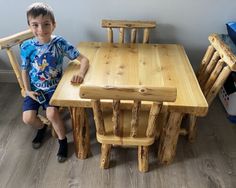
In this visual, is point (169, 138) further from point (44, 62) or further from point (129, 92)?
point (44, 62)

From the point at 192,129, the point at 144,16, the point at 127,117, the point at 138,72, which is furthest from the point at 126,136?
the point at 144,16

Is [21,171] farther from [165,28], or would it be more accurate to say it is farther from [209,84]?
[165,28]

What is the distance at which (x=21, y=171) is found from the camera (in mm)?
1487

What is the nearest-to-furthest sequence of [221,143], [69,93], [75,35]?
[69,93] < [221,143] < [75,35]

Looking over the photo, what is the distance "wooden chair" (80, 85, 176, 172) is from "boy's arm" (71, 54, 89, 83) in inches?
8.1

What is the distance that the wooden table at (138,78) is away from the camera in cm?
117

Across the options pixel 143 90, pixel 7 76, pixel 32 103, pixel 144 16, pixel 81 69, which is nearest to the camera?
pixel 143 90

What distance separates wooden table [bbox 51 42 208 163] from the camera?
1166 millimetres

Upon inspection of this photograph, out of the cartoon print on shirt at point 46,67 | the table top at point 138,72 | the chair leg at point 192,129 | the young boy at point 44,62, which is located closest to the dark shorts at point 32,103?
the young boy at point 44,62

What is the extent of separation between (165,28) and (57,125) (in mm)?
1118

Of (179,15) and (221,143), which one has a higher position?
(179,15)

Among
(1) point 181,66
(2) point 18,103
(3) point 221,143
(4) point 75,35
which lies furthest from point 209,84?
(2) point 18,103

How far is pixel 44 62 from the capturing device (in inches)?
56.0

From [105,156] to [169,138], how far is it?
387 millimetres
